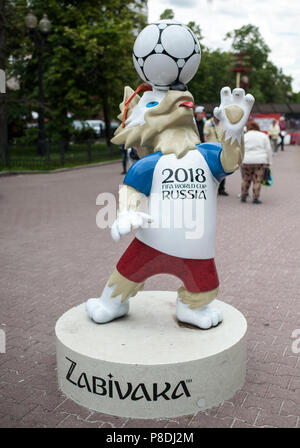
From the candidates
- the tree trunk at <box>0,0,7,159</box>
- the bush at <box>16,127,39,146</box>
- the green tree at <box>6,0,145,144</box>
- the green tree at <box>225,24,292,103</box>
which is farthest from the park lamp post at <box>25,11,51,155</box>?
the green tree at <box>225,24,292,103</box>

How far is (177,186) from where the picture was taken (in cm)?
305

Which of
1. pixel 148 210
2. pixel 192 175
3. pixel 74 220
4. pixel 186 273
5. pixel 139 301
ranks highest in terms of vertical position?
pixel 192 175

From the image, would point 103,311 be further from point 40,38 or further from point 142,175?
point 40,38

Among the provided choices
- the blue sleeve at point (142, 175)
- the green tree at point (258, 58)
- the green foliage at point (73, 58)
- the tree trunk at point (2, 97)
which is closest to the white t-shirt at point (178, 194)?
the blue sleeve at point (142, 175)

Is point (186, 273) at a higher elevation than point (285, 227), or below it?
higher

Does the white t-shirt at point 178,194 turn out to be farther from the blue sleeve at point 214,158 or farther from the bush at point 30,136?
the bush at point 30,136

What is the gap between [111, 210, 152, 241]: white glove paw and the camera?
280 cm

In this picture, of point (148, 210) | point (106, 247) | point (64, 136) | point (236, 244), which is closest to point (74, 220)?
point (106, 247)

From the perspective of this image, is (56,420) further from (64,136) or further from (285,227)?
(64,136)

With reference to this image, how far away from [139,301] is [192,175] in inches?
49.9

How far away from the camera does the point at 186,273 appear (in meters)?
3.20

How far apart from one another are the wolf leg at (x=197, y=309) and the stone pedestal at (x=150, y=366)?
0.19ft

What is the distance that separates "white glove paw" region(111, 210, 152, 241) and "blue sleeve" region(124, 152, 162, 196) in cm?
24
